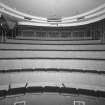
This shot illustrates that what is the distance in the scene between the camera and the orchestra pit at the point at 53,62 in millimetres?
3182

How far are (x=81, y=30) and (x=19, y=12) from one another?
3751mm

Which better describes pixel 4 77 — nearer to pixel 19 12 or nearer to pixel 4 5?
pixel 4 5

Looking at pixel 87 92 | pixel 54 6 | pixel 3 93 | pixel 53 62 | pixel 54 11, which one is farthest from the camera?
pixel 54 11

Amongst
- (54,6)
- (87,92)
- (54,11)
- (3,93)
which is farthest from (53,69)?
(54,11)

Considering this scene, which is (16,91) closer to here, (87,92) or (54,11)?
(87,92)

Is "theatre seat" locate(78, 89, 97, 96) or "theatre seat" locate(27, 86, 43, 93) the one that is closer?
"theatre seat" locate(78, 89, 97, 96)

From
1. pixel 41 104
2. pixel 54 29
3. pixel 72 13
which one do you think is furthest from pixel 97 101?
pixel 54 29

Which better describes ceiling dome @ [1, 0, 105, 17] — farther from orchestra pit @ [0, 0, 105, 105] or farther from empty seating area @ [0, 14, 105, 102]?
empty seating area @ [0, 14, 105, 102]

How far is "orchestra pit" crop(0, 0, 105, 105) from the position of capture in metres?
3.18

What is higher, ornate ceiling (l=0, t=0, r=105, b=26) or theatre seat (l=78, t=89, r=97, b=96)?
ornate ceiling (l=0, t=0, r=105, b=26)

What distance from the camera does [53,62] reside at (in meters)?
4.04

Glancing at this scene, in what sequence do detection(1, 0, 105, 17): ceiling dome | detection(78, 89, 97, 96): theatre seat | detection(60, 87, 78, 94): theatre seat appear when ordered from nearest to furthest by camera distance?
1. detection(78, 89, 97, 96): theatre seat
2. detection(60, 87, 78, 94): theatre seat
3. detection(1, 0, 105, 17): ceiling dome

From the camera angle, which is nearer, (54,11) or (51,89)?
(51,89)

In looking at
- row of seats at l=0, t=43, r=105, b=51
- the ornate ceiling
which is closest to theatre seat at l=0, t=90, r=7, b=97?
row of seats at l=0, t=43, r=105, b=51
